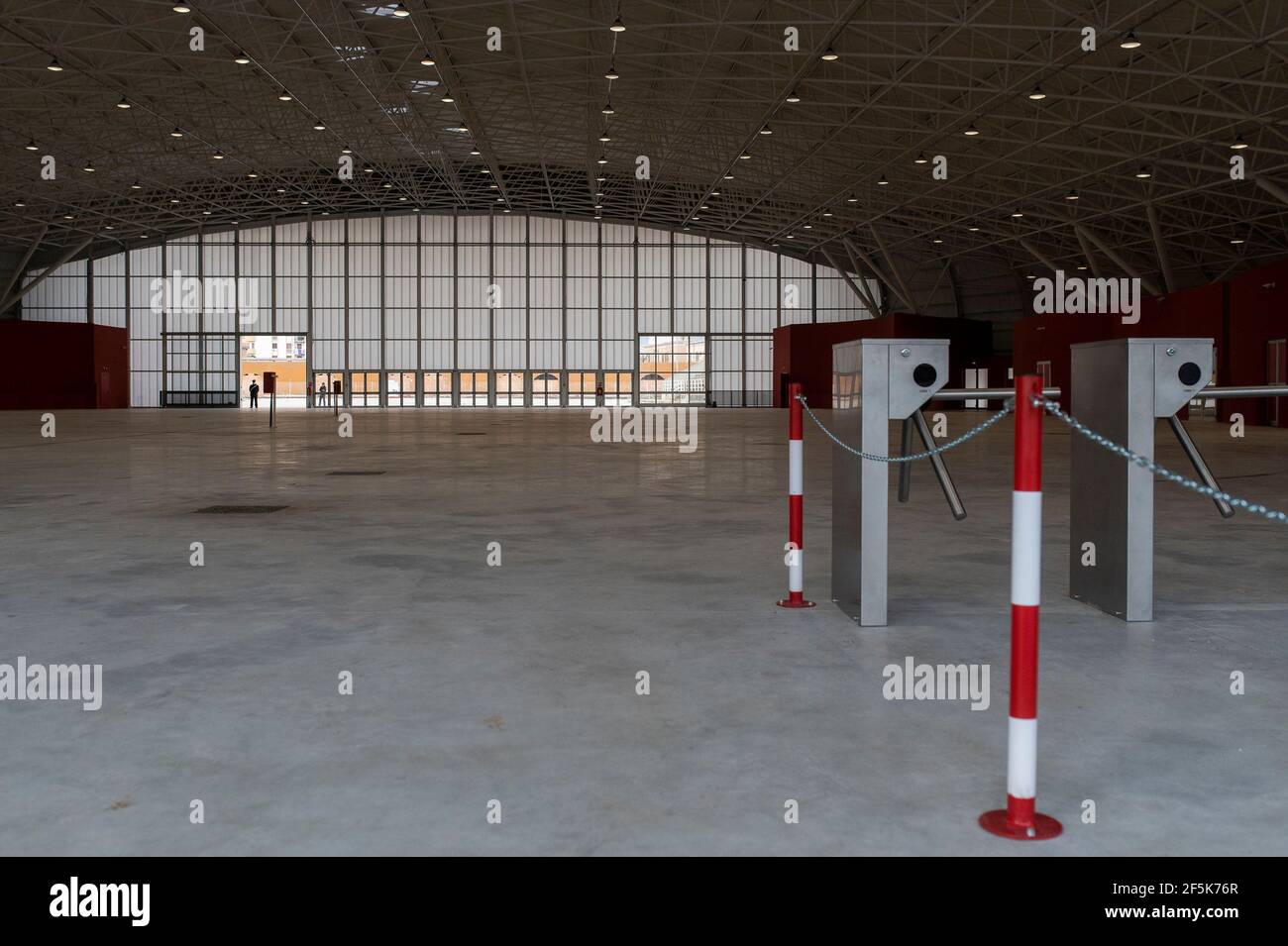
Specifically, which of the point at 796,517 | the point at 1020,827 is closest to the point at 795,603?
the point at 796,517

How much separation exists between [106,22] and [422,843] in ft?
132

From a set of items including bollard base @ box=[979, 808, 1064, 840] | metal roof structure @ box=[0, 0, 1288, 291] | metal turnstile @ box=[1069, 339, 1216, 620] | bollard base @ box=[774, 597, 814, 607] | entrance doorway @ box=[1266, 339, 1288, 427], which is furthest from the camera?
entrance doorway @ box=[1266, 339, 1288, 427]

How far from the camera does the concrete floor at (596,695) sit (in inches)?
141

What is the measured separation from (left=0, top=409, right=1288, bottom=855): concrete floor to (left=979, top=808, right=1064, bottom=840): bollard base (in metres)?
0.04

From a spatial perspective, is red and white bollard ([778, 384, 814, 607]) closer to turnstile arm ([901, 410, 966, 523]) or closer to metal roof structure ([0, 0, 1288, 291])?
turnstile arm ([901, 410, 966, 523])

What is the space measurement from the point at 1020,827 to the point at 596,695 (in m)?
2.11

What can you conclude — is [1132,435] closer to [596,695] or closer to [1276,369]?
[596,695]

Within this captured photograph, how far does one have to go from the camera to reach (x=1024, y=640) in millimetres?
3711

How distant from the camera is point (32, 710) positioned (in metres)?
4.85

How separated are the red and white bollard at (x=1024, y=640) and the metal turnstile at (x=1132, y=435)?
3192 millimetres

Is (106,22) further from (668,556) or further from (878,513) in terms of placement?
(878,513)

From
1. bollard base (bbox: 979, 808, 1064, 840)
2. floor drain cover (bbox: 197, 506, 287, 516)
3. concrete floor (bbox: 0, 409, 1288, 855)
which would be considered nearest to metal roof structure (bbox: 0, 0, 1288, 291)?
floor drain cover (bbox: 197, 506, 287, 516)

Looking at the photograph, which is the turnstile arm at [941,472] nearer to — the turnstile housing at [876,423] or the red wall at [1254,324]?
the turnstile housing at [876,423]

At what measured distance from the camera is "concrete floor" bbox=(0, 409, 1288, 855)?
11.7ft
